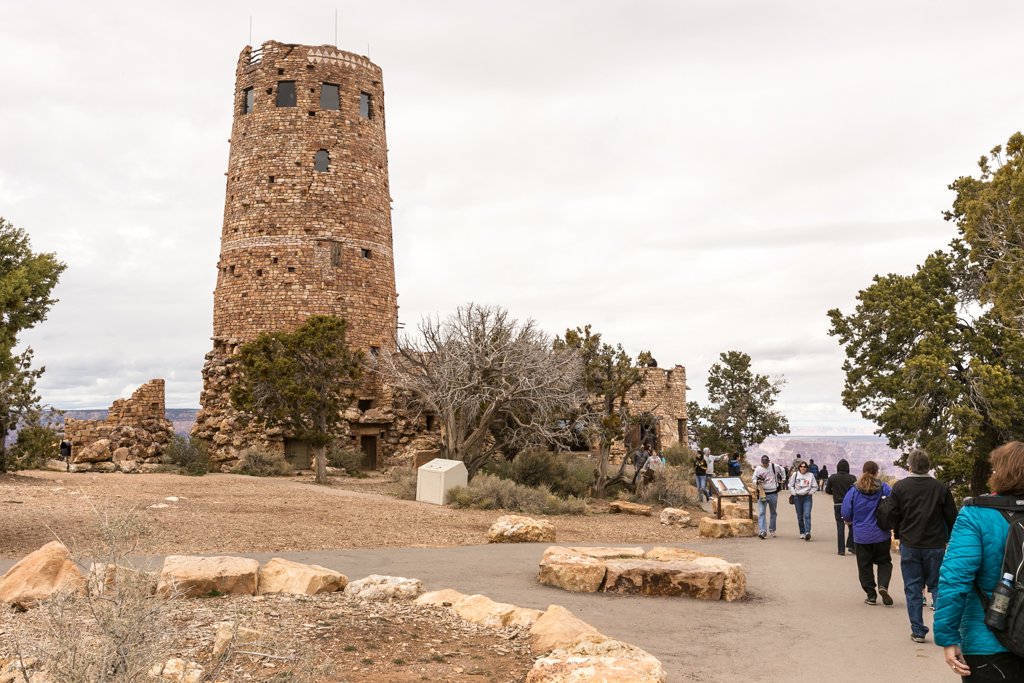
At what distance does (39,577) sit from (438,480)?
40.5 ft

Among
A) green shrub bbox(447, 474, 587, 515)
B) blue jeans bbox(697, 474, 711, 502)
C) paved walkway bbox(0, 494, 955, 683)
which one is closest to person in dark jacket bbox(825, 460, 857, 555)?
paved walkway bbox(0, 494, 955, 683)

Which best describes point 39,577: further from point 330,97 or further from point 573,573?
point 330,97

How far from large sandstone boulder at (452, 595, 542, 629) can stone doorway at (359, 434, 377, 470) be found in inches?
929

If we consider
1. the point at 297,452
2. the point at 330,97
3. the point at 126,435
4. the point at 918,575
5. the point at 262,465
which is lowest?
the point at 918,575

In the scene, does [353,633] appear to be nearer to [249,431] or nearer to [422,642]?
[422,642]

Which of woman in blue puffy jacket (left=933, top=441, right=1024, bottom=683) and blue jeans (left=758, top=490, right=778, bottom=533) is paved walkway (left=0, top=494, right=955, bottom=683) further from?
woman in blue puffy jacket (left=933, top=441, right=1024, bottom=683)

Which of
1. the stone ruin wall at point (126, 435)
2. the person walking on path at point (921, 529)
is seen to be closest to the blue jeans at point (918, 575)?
the person walking on path at point (921, 529)

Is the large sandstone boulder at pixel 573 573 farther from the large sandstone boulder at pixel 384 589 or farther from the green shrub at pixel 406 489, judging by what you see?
the green shrub at pixel 406 489

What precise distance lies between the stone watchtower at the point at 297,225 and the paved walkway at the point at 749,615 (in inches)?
736

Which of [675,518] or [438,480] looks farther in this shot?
[438,480]

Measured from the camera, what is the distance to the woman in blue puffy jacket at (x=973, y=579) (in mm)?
3932

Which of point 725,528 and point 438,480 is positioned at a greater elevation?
point 438,480

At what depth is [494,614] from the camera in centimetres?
725

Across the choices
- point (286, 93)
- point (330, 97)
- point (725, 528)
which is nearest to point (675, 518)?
point (725, 528)
